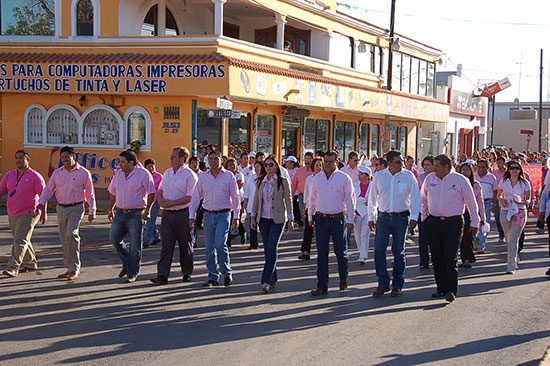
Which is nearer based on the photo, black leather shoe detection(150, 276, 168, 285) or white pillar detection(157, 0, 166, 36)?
black leather shoe detection(150, 276, 168, 285)

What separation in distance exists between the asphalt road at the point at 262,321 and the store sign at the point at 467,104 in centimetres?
3525

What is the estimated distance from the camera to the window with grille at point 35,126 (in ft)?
69.2

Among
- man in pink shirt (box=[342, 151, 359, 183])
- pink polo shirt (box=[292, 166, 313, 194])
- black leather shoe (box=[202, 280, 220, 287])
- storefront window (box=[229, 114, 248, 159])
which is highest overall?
storefront window (box=[229, 114, 248, 159])

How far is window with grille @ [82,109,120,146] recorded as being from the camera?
20.7m

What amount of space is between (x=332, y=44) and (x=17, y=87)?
44.0 feet

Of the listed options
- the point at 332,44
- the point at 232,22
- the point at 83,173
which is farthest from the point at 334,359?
the point at 332,44

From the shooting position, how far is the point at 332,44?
27781mm

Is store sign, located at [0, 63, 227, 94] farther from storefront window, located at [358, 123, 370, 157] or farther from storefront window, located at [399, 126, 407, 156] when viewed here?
storefront window, located at [399, 126, 407, 156]

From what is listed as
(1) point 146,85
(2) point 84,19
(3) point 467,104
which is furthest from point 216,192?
(3) point 467,104

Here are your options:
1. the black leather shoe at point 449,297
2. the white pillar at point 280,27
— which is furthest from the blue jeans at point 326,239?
the white pillar at point 280,27

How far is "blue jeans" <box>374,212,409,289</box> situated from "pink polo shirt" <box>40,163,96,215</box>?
426cm

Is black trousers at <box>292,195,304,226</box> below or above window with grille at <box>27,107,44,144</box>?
below

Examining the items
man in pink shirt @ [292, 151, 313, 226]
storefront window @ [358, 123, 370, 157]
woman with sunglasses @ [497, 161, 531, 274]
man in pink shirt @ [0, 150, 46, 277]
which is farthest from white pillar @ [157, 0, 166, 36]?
woman with sunglasses @ [497, 161, 531, 274]

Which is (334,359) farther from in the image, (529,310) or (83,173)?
(83,173)
